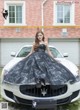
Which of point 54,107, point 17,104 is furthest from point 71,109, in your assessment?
point 17,104

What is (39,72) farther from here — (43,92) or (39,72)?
(43,92)

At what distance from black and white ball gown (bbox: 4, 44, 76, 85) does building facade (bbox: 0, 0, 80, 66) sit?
559 inches

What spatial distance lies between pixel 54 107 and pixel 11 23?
15.6 metres

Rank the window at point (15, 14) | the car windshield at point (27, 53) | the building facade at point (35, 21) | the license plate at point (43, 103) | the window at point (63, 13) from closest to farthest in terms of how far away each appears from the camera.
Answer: the license plate at point (43, 103), the car windshield at point (27, 53), the building facade at point (35, 21), the window at point (15, 14), the window at point (63, 13)

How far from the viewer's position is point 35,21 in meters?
21.2

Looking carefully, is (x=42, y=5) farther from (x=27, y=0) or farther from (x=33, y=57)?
(x=33, y=57)

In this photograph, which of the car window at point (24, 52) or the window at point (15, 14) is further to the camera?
the window at point (15, 14)

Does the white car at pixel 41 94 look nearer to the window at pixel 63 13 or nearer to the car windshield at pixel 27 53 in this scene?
the car windshield at pixel 27 53

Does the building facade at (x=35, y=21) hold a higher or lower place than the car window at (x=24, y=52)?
higher

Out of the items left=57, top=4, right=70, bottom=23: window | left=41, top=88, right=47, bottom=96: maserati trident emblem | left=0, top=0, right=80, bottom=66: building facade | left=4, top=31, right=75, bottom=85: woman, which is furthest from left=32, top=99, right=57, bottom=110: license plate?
left=57, top=4, right=70, bottom=23: window

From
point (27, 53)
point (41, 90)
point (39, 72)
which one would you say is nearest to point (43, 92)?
point (41, 90)

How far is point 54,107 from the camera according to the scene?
20.4ft

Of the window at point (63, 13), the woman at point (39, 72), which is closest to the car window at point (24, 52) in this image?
the woman at point (39, 72)

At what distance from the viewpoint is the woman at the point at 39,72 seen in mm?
6406
